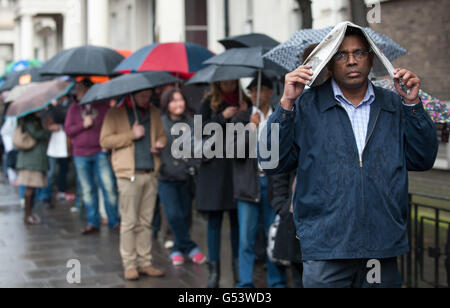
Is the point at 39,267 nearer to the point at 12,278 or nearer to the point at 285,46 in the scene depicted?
the point at 12,278

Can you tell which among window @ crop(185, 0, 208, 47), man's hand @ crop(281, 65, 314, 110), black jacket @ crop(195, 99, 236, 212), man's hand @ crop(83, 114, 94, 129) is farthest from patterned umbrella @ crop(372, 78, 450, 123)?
window @ crop(185, 0, 208, 47)

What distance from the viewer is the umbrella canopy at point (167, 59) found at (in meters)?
8.16

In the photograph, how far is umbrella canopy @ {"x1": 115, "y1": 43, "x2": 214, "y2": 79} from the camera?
8156mm

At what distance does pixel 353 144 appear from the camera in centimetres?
350

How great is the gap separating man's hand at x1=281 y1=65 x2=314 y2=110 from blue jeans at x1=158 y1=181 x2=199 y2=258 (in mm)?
4259

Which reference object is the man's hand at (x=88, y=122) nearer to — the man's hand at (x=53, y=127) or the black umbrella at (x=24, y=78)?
the man's hand at (x=53, y=127)

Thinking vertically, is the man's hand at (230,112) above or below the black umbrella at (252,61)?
below

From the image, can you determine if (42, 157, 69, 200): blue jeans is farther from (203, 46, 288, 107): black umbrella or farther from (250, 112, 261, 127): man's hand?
(250, 112, 261, 127): man's hand

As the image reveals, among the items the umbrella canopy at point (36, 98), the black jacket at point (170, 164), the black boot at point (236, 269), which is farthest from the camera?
the umbrella canopy at point (36, 98)

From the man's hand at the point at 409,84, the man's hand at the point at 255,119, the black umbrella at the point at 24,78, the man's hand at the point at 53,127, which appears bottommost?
the man's hand at the point at 53,127

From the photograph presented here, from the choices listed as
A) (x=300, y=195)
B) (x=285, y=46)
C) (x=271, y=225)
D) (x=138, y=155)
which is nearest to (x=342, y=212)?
(x=300, y=195)

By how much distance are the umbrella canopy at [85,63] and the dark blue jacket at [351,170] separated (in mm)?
5820

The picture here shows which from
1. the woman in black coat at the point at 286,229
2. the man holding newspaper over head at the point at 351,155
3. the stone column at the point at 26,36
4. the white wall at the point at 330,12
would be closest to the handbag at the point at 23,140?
the white wall at the point at 330,12

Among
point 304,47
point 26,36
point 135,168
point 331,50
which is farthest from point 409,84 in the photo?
point 26,36
